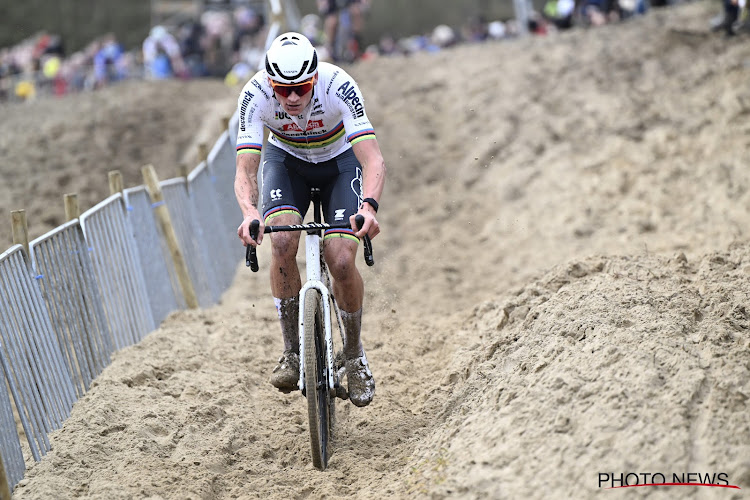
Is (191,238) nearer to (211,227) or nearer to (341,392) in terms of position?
(211,227)

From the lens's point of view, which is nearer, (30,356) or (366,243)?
(366,243)

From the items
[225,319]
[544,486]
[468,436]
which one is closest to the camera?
[544,486]

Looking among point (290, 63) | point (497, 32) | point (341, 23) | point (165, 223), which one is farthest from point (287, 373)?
point (497, 32)

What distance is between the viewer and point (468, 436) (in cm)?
448

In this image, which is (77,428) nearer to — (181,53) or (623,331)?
(623,331)

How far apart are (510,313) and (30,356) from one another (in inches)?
145

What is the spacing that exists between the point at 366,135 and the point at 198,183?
4.73m

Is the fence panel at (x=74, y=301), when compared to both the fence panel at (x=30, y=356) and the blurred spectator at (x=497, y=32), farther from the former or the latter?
the blurred spectator at (x=497, y=32)

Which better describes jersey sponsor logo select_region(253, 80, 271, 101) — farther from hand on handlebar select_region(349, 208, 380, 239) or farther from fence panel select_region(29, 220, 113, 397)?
fence panel select_region(29, 220, 113, 397)

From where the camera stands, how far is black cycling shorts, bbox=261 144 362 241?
5.15 metres

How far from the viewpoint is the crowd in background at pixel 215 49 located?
57.9 ft

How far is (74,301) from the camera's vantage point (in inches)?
241

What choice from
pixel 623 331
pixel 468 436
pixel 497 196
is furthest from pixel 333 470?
pixel 497 196

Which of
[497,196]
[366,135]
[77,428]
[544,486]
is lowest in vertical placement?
[497,196]
